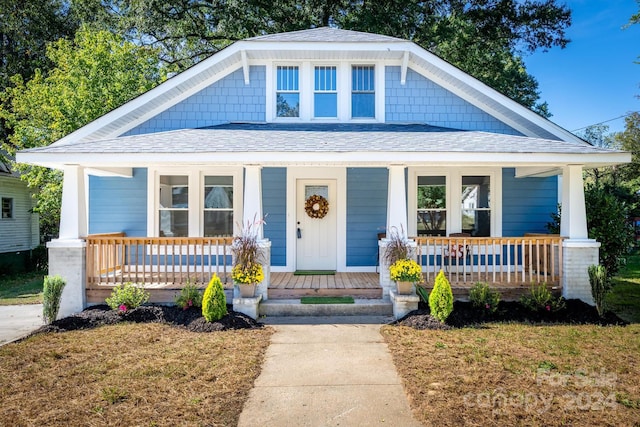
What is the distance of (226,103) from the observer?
955cm

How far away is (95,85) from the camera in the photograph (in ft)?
41.3

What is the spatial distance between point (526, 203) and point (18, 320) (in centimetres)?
1107

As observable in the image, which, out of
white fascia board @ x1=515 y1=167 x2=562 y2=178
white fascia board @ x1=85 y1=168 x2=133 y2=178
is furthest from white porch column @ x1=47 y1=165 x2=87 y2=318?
white fascia board @ x1=515 y1=167 x2=562 y2=178

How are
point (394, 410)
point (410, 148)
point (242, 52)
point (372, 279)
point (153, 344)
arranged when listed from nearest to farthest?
point (394, 410)
point (153, 344)
point (410, 148)
point (372, 279)
point (242, 52)

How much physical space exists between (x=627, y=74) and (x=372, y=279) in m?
25.6

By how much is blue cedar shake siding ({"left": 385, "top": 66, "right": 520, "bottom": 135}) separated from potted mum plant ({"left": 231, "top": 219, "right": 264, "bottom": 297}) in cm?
482

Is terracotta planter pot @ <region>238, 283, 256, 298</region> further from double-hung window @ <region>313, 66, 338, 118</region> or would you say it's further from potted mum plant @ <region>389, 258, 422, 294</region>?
double-hung window @ <region>313, 66, 338, 118</region>

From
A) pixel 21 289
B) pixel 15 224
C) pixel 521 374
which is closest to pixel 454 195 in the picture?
pixel 521 374

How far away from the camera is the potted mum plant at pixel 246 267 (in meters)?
6.81

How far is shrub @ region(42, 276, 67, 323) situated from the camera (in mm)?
6598

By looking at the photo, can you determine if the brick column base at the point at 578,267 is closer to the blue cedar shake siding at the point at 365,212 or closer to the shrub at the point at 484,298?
the shrub at the point at 484,298

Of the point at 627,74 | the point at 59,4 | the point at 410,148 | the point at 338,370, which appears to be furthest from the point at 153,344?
the point at 627,74

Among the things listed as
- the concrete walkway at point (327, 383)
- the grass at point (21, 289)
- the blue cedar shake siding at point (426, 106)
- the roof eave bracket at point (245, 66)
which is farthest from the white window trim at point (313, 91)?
the grass at point (21, 289)

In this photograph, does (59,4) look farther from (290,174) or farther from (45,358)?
(45,358)
